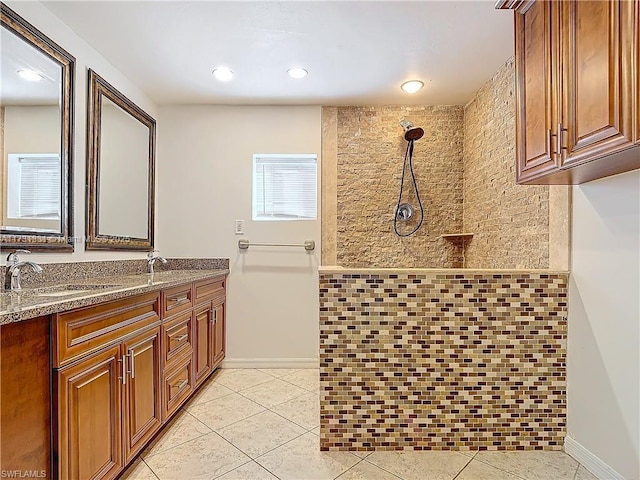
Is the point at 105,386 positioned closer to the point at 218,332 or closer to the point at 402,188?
the point at 218,332

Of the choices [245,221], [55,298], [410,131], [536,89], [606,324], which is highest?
[410,131]

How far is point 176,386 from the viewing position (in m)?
2.17

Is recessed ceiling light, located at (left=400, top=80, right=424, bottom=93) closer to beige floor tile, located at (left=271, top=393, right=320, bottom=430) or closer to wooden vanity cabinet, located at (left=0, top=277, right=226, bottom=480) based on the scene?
wooden vanity cabinet, located at (left=0, top=277, right=226, bottom=480)

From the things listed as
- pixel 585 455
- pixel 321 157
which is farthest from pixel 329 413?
pixel 321 157

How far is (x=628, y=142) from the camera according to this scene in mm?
1173

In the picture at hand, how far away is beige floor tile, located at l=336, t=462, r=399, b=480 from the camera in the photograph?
165 centimetres

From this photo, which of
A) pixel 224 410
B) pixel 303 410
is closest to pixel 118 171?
pixel 224 410

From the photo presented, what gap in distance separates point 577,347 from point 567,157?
982 millimetres

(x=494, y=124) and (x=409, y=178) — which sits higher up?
(x=494, y=124)

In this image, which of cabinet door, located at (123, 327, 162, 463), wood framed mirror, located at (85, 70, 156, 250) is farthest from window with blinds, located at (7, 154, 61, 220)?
cabinet door, located at (123, 327, 162, 463)

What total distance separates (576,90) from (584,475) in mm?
1658

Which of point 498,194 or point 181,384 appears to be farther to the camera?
point 498,194

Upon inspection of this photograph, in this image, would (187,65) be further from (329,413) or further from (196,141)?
(329,413)

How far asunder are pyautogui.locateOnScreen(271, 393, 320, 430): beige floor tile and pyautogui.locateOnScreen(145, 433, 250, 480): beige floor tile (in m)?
0.44
